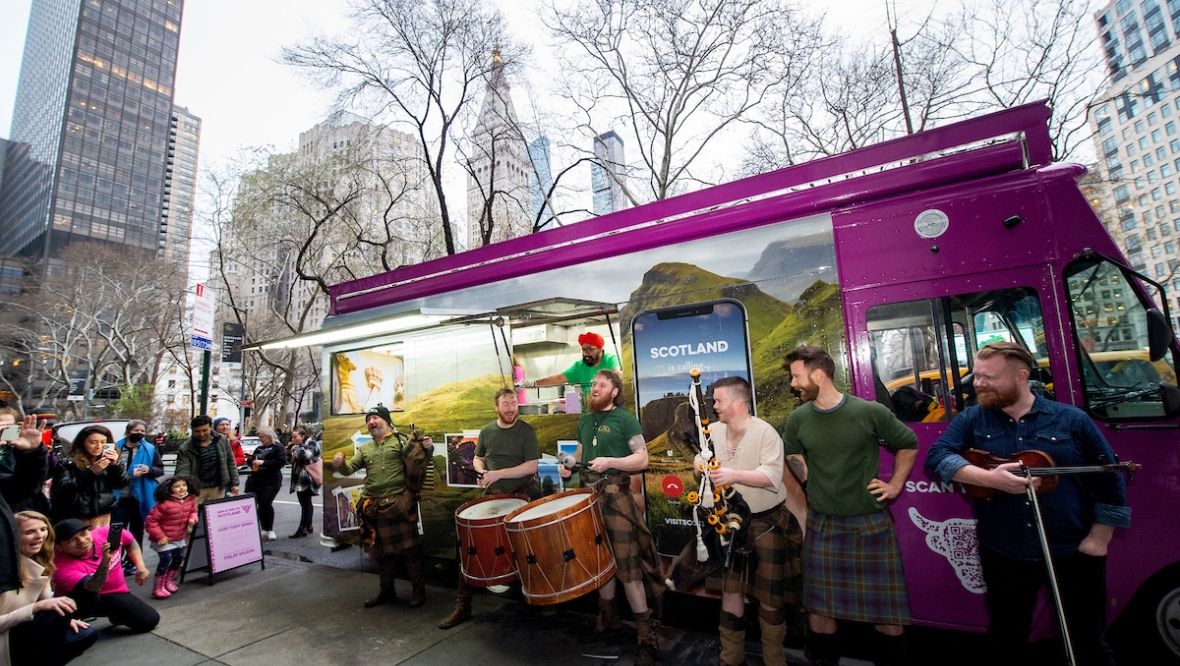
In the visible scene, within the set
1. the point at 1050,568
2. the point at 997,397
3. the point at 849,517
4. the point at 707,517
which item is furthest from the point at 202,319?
the point at 1050,568

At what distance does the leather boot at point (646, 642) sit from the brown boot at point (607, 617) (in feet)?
1.30

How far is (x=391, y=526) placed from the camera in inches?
207

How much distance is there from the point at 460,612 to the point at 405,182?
14.5 metres

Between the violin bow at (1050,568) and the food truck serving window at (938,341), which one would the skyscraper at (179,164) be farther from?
the violin bow at (1050,568)

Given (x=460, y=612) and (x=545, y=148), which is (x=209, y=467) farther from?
(x=545, y=148)

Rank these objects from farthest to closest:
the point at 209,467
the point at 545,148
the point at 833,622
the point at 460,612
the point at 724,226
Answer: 1. the point at 545,148
2. the point at 209,467
3. the point at 460,612
4. the point at 724,226
5. the point at 833,622

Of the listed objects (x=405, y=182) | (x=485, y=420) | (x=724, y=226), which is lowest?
(x=485, y=420)

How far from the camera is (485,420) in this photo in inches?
211

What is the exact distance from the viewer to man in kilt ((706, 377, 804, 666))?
3191 millimetres

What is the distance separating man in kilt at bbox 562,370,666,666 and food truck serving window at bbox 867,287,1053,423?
1766 mm

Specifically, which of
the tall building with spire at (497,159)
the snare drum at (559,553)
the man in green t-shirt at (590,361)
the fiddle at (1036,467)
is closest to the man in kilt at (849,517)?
the fiddle at (1036,467)

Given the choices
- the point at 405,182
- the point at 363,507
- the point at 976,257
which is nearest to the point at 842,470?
the point at 976,257

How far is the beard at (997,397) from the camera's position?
2.70m

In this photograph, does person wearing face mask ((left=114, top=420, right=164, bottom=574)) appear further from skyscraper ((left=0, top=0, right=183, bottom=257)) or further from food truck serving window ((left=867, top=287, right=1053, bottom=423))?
skyscraper ((left=0, top=0, right=183, bottom=257))
